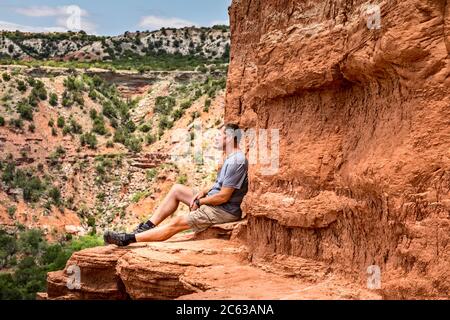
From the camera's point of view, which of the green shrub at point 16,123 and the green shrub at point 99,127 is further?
the green shrub at point 99,127

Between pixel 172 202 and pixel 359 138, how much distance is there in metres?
4.08

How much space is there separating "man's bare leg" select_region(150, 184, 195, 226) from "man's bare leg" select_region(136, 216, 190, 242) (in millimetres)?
496

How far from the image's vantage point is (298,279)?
6062 mm

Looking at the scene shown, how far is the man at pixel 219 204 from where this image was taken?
26.2ft

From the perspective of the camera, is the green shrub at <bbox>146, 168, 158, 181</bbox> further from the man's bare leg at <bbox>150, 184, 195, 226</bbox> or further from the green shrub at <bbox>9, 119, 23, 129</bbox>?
the man's bare leg at <bbox>150, 184, 195, 226</bbox>

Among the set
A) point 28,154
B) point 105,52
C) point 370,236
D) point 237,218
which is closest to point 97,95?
point 28,154

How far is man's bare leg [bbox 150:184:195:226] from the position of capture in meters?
8.96

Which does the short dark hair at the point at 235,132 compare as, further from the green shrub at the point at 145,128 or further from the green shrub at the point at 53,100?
the green shrub at the point at 145,128

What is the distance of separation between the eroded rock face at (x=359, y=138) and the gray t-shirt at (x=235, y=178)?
0.76 m

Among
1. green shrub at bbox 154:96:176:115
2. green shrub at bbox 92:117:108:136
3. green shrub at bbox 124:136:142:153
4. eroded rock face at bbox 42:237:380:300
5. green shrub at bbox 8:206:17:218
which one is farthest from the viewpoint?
green shrub at bbox 154:96:176:115

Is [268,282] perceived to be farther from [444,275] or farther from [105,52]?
[105,52]

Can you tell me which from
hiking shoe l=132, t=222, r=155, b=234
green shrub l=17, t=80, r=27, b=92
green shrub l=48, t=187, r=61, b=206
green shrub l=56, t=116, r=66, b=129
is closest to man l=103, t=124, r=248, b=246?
hiking shoe l=132, t=222, r=155, b=234

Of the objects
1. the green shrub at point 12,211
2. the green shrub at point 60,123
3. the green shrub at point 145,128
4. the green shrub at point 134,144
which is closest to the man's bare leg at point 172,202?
the green shrub at point 12,211

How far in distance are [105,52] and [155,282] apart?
54.4m
